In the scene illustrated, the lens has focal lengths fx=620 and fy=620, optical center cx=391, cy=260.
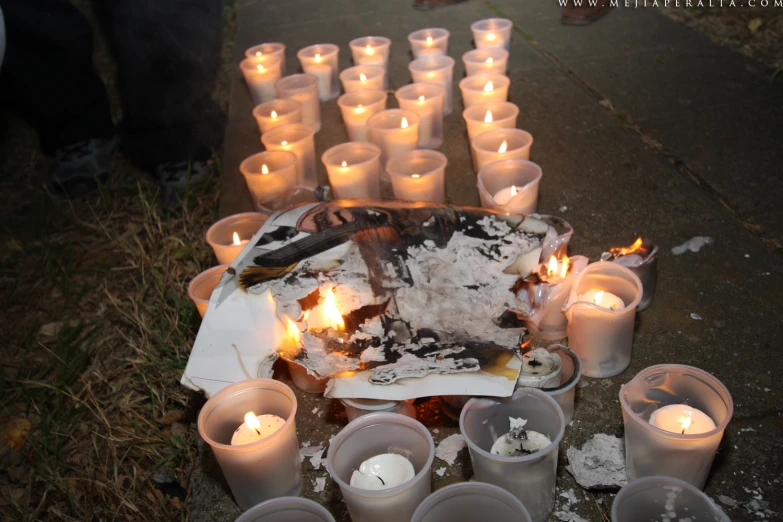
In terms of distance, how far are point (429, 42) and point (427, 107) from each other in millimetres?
837

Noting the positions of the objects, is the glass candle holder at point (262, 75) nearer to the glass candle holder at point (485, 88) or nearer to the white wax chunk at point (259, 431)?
the glass candle holder at point (485, 88)

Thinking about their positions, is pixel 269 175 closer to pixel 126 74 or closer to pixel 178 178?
pixel 178 178

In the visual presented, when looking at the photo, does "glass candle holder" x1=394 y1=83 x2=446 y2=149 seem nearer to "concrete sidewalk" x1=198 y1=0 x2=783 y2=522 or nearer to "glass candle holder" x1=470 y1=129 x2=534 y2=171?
"concrete sidewalk" x1=198 y1=0 x2=783 y2=522

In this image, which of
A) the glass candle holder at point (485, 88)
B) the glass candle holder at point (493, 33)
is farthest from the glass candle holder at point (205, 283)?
the glass candle holder at point (493, 33)

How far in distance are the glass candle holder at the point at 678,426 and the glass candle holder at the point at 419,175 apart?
1.10 metres

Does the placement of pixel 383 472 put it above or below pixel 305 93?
below

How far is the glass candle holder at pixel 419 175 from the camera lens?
2.29m

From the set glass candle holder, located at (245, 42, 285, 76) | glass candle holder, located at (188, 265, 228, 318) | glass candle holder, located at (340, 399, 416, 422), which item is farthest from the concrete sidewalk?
glass candle holder, located at (188, 265, 228, 318)

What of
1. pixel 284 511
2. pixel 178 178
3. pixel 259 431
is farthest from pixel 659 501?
pixel 178 178

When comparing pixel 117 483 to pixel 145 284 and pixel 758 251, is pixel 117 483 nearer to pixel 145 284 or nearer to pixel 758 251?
pixel 145 284

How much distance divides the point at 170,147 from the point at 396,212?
5.75ft

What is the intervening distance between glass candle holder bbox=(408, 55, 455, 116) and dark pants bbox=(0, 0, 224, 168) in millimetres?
1179

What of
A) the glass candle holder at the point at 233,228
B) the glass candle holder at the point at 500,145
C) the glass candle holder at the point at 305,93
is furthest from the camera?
the glass candle holder at the point at 305,93

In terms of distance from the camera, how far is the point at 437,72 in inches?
120
